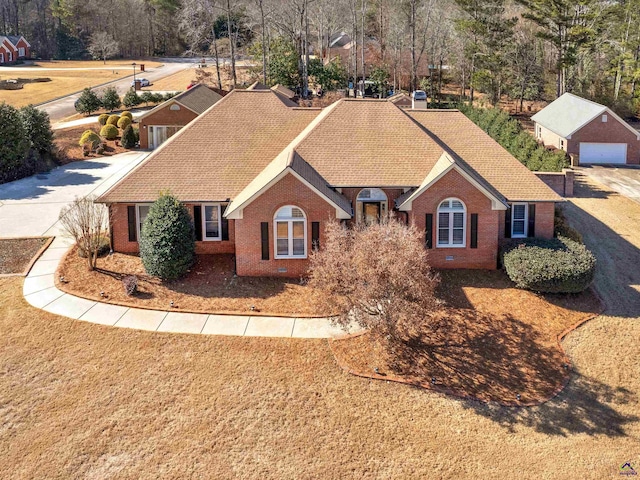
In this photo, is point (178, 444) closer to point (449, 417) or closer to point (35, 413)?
point (35, 413)

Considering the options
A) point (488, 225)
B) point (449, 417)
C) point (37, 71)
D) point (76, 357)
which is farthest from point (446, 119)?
point (37, 71)

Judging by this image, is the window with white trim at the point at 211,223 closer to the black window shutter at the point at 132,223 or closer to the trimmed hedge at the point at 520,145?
the black window shutter at the point at 132,223

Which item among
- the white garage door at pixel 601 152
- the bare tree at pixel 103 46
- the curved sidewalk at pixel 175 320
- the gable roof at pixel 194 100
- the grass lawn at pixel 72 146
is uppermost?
the bare tree at pixel 103 46

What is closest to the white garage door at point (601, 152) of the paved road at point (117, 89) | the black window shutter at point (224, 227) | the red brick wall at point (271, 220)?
the red brick wall at point (271, 220)

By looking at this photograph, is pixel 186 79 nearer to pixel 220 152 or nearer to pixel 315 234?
pixel 220 152

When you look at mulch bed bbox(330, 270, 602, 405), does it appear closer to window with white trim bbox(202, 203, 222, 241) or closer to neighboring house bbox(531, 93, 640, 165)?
window with white trim bbox(202, 203, 222, 241)
